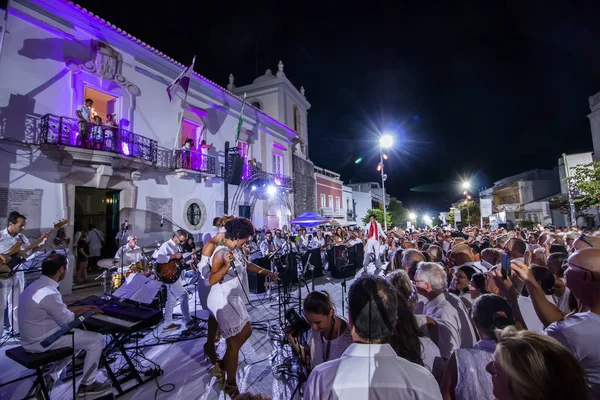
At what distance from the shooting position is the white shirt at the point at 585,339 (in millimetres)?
1580

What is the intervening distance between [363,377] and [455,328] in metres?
1.56

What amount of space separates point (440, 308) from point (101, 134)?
10792 millimetres

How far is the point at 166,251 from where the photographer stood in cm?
638

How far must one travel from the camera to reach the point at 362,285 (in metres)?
1.55

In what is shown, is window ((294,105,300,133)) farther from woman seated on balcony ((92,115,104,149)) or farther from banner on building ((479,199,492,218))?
woman seated on balcony ((92,115,104,149))

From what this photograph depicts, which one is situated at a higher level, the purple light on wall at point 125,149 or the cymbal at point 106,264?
the purple light on wall at point 125,149

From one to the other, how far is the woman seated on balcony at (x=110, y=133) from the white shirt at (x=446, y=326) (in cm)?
1053

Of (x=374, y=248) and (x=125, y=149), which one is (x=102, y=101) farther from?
(x=374, y=248)

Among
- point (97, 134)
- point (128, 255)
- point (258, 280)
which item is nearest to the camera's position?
point (128, 255)

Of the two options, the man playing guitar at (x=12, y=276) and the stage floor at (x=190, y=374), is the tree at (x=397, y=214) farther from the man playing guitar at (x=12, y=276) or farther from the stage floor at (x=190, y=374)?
the man playing guitar at (x=12, y=276)

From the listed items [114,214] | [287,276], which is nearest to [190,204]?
[114,214]

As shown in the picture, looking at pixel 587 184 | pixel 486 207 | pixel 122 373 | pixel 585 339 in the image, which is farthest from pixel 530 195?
pixel 122 373

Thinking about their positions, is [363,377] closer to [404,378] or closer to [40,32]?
[404,378]

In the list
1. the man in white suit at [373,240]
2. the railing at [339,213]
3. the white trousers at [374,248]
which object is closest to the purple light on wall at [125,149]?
the man in white suit at [373,240]
